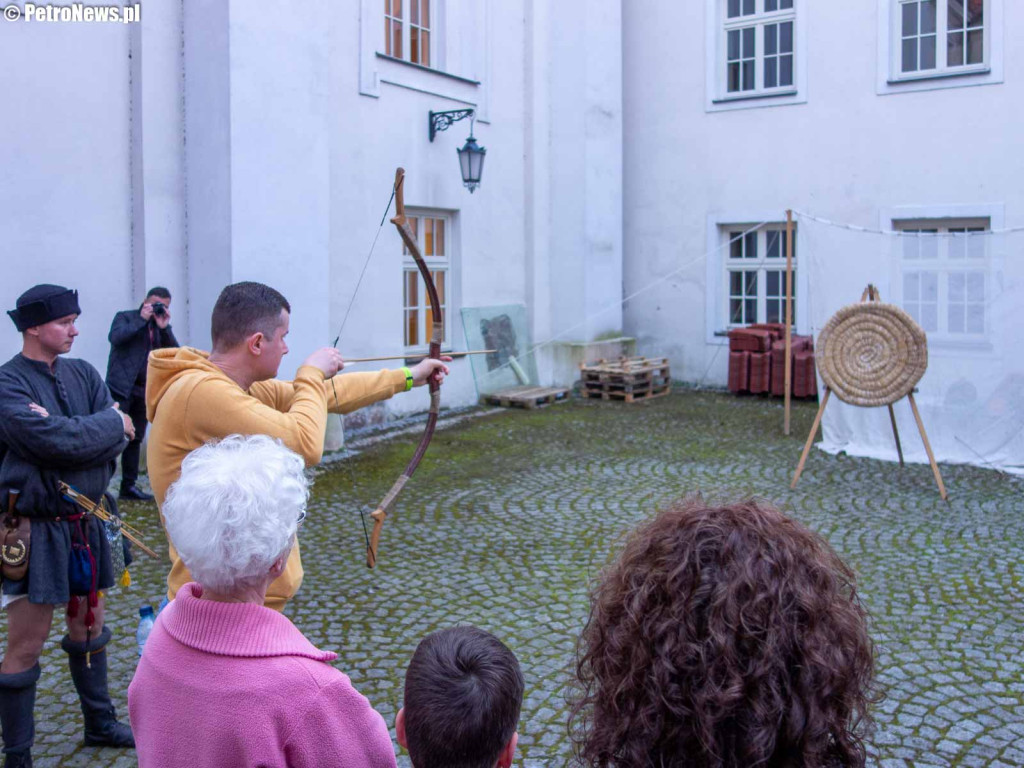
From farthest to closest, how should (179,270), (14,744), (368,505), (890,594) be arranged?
(179,270) → (368,505) → (890,594) → (14,744)

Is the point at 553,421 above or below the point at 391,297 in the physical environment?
below

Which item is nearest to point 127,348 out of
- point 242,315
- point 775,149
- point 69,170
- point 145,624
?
point 69,170

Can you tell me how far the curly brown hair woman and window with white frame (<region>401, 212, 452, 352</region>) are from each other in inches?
391

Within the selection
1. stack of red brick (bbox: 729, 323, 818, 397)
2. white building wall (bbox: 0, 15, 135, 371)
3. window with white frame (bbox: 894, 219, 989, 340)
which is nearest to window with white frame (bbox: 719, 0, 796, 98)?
stack of red brick (bbox: 729, 323, 818, 397)

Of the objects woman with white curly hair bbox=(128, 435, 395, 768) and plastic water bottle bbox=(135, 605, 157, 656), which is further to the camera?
plastic water bottle bbox=(135, 605, 157, 656)

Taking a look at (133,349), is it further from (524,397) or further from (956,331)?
(956,331)

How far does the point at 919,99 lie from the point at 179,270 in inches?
353

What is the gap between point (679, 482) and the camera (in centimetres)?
818

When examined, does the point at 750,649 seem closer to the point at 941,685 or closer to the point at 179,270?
the point at 941,685

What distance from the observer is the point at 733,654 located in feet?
4.50

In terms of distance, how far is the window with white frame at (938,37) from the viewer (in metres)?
12.1

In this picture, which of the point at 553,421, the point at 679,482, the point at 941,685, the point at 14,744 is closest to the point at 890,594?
the point at 941,685

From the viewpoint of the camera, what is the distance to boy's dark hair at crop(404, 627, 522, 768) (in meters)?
1.69

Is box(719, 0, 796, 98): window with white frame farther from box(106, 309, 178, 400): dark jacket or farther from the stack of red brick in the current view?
box(106, 309, 178, 400): dark jacket
